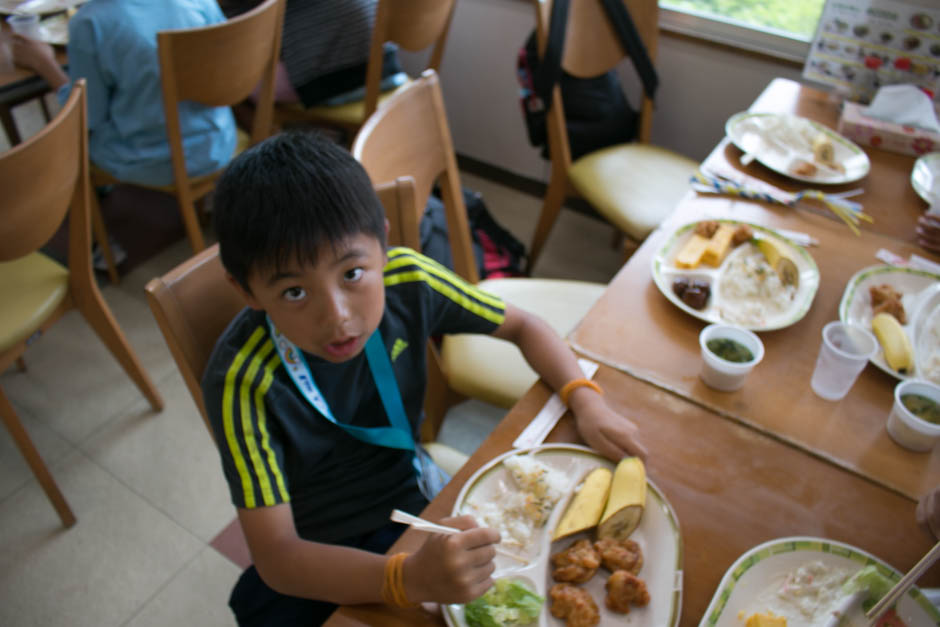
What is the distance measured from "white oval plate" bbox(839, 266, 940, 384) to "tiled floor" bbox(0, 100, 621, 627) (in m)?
1.08

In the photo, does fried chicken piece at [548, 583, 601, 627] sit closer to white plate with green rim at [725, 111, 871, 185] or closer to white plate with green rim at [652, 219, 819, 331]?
white plate with green rim at [652, 219, 819, 331]

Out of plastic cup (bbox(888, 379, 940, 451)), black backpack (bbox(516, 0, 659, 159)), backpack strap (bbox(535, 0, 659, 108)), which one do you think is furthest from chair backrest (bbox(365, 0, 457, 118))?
plastic cup (bbox(888, 379, 940, 451))

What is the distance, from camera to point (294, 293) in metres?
0.80

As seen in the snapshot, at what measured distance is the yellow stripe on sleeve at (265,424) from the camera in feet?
2.68

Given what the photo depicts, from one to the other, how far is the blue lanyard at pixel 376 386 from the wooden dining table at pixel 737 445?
17 centimetres

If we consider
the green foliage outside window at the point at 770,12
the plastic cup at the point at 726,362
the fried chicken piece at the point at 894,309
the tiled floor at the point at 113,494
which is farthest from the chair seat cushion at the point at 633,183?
the plastic cup at the point at 726,362

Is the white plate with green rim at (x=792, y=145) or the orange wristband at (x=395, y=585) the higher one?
the white plate with green rim at (x=792, y=145)

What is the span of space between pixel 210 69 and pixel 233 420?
1267mm

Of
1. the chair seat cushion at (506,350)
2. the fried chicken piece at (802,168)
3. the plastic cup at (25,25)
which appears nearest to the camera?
the chair seat cushion at (506,350)

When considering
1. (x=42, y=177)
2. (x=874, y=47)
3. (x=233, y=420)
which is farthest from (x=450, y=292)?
(x=874, y=47)

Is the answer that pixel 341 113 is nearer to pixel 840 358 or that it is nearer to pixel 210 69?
pixel 210 69

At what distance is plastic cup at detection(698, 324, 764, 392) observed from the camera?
0.93 meters

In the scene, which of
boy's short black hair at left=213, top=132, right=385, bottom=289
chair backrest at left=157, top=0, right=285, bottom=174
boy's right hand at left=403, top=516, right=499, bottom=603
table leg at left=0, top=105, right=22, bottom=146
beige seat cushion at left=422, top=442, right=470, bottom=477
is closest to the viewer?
boy's right hand at left=403, top=516, right=499, bottom=603

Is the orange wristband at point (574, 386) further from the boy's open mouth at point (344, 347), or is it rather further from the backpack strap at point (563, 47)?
the backpack strap at point (563, 47)
